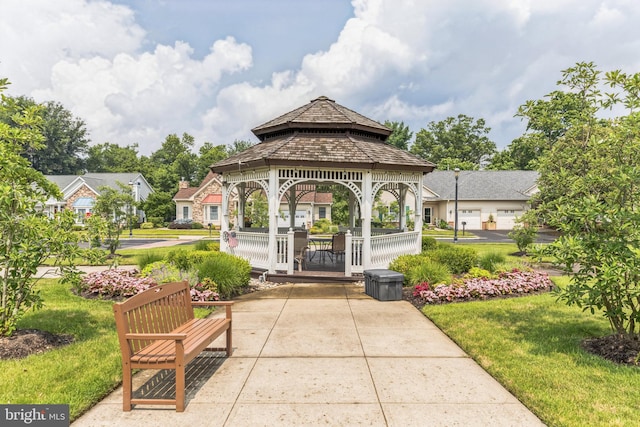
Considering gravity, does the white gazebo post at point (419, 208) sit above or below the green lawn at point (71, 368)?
above

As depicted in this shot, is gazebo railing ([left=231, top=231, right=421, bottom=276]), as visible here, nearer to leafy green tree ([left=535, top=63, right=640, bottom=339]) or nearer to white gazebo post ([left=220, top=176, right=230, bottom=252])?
white gazebo post ([left=220, top=176, right=230, bottom=252])

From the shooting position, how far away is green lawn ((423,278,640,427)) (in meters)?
3.87

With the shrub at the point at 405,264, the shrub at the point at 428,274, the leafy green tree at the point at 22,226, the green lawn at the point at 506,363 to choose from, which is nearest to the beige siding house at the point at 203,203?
the shrub at the point at 405,264

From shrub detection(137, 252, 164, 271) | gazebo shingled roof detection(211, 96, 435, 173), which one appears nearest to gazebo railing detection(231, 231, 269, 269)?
gazebo shingled roof detection(211, 96, 435, 173)

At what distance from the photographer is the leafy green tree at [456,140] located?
66.2 m

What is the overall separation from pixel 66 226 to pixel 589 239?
7293 millimetres

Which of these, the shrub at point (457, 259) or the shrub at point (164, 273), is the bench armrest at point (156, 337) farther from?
the shrub at point (457, 259)

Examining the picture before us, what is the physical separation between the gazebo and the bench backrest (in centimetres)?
613

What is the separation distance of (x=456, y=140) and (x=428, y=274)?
62376mm

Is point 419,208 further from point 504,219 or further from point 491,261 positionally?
point 504,219

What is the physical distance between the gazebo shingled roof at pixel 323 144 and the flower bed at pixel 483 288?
4.14 metres

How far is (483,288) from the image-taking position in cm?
920

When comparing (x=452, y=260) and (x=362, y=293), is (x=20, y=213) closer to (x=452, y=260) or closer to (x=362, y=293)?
(x=362, y=293)

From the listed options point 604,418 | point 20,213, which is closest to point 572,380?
point 604,418
